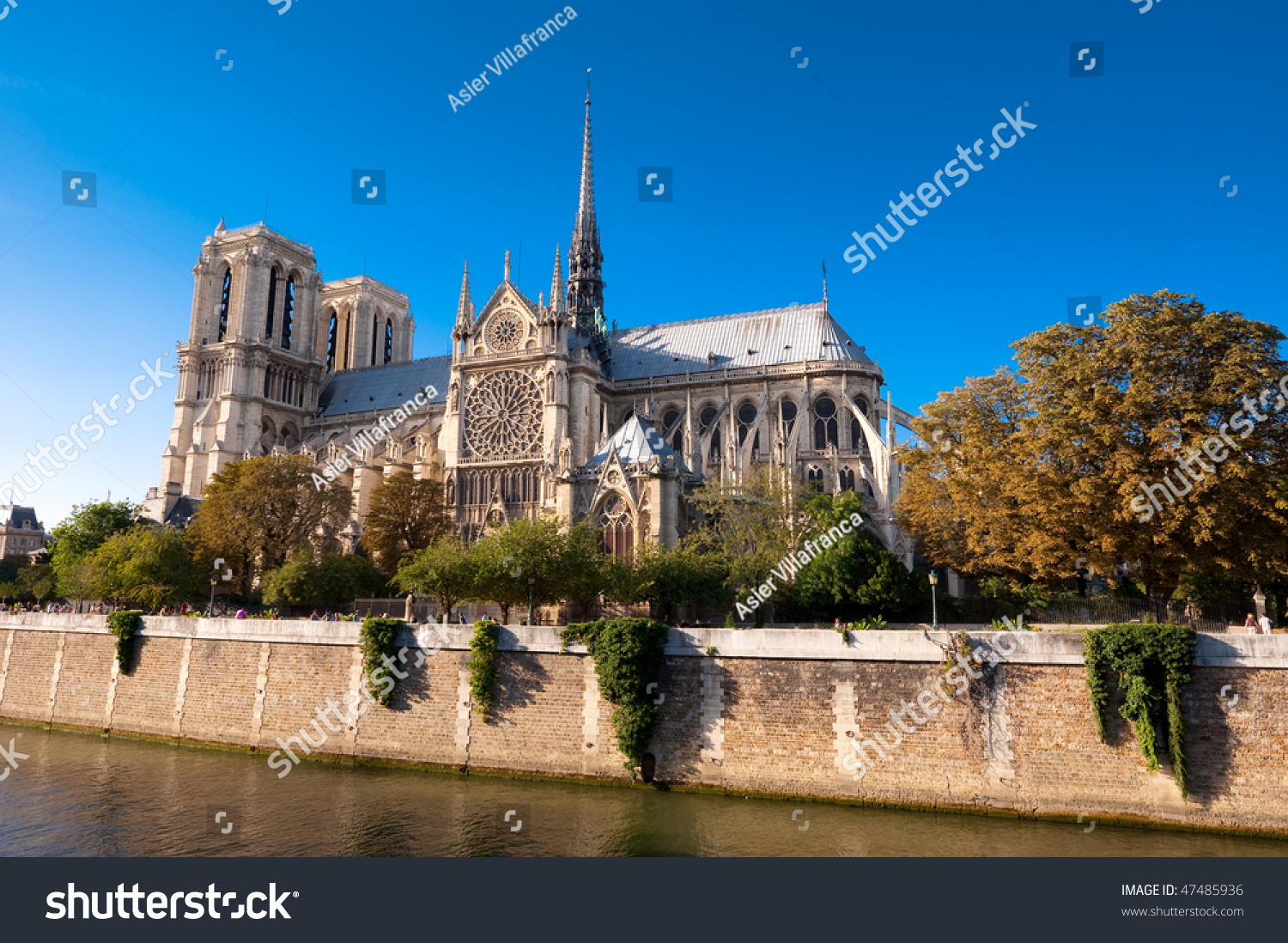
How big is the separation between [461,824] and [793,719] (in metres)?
7.97

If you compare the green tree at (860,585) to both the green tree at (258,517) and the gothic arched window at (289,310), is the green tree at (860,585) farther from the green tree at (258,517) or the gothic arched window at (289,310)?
the gothic arched window at (289,310)

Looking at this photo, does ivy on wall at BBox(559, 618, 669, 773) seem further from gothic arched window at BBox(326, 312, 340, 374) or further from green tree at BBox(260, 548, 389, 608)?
gothic arched window at BBox(326, 312, 340, 374)

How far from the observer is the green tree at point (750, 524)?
32844 millimetres

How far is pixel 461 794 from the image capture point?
22188 millimetres

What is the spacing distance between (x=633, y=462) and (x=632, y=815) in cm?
2232

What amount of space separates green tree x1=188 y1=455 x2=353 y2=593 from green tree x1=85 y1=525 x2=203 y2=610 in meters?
1.43

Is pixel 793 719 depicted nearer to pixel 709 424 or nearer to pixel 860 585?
pixel 860 585

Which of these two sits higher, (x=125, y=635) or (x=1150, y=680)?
(x=125, y=635)

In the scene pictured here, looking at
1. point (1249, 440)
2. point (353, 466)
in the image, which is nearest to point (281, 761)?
point (1249, 440)

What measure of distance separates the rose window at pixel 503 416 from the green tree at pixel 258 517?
1169cm

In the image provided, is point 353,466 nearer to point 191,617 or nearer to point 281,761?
point 191,617

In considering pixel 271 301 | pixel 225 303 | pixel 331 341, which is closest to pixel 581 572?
pixel 271 301

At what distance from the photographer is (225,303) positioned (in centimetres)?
7631

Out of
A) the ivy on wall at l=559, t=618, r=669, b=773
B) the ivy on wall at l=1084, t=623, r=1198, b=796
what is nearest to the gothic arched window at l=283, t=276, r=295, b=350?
the ivy on wall at l=559, t=618, r=669, b=773
